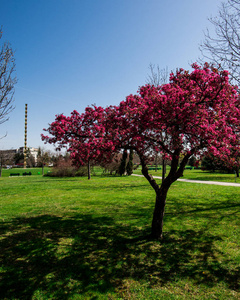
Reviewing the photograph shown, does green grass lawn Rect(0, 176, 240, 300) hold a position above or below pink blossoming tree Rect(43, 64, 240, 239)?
below

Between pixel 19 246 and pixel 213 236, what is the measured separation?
6.27 m

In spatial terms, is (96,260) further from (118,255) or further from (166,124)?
(166,124)

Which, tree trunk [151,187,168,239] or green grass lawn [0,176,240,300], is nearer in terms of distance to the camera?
green grass lawn [0,176,240,300]

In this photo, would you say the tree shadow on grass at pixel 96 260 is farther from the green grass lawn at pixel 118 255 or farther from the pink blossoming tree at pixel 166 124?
the pink blossoming tree at pixel 166 124

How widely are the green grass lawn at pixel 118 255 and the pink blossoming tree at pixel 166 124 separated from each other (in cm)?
122

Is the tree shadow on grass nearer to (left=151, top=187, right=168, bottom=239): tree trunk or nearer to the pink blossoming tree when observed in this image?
(left=151, top=187, right=168, bottom=239): tree trunk

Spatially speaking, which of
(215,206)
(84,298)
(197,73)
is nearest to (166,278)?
(84,298)

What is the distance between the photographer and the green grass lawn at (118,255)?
403 cm

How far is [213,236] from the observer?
650 cm

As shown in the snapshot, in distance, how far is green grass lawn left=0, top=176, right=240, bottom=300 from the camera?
4.03 meters

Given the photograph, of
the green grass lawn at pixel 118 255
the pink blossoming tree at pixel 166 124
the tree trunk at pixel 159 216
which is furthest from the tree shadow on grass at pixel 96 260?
the pink blossoming tree at pixel 166 124

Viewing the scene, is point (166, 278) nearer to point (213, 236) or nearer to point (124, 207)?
point (213, 236)

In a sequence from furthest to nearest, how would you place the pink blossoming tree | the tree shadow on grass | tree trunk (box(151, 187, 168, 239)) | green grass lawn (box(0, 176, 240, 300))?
tree trunk (box(151, 187, 168, 239)) < the pink blossoming tree < the tree shadow on grass < green grass lawn (box(0, 176, 240, 300))

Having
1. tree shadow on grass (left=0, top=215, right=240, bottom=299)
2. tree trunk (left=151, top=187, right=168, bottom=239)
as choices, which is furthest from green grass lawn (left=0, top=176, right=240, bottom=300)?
tree trunk (left=151, top=187, right=168, bottom=239)
